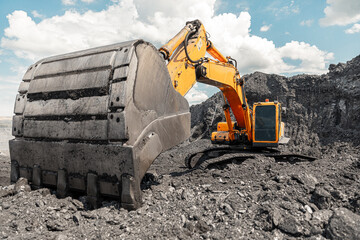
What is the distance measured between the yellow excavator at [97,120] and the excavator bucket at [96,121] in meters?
0.01

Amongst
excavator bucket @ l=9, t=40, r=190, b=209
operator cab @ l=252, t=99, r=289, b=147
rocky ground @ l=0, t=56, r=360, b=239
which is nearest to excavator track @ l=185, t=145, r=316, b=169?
operator cab @ l=252, t=99, r=289, b=147

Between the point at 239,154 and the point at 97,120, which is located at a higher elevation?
the point at 97,120

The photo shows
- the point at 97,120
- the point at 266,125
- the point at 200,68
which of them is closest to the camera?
the point at 97,120

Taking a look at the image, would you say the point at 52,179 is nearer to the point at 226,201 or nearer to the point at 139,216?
the point at 139,216

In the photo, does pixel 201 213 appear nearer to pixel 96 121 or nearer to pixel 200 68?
pixel 96 121

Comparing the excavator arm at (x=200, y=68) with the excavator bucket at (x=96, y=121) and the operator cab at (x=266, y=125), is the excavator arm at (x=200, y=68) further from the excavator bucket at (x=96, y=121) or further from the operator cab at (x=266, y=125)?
the excavator bucket at (x=96, y=121)

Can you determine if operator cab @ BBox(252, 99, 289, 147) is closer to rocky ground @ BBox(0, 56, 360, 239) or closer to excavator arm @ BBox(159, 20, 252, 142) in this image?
excavator arm @ BBox(159, 20, 252, 142)

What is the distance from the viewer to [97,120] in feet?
8.76

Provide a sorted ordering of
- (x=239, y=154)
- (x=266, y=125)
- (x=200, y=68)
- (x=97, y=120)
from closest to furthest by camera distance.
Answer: (x=97, y=120) < (x=200, y=68) < (x=239, y=154) < (x=266, y=125)

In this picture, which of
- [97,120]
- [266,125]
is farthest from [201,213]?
[266,125]

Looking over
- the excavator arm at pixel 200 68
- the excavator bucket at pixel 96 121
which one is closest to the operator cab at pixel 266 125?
the excavator arm at pixel 200 68

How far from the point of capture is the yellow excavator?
255 cm

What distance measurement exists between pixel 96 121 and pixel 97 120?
0.05ft

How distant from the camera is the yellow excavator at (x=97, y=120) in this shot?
2.55 m
